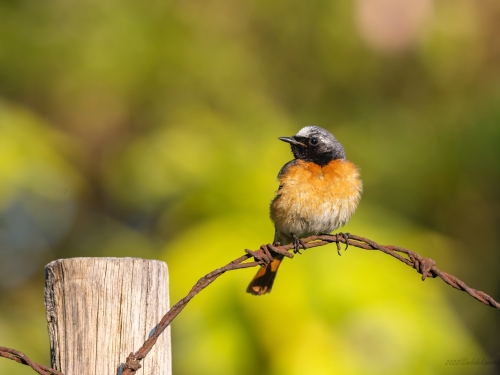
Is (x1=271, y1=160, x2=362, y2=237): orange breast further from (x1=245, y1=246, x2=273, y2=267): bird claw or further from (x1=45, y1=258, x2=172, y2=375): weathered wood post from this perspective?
(x1=45, y1=258, x2=172, y2=375): weathered wood post

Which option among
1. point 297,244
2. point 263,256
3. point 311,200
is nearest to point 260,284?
→ point 297,244

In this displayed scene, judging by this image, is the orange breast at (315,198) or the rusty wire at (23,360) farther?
the orange breast at (315,198)

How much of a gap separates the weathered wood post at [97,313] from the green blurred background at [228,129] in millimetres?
2595

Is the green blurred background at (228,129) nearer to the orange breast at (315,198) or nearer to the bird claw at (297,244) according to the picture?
the orange breast at (315,198)

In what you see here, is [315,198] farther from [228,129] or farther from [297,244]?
[228,129]

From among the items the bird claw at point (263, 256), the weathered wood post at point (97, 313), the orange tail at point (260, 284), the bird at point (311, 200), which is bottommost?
the weathered wood post at point (97, 313)

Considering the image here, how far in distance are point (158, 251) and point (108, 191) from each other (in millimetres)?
1530

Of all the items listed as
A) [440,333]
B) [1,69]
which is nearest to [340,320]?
[440,333]

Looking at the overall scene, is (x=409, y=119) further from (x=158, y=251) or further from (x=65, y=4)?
(x=65, y=4)

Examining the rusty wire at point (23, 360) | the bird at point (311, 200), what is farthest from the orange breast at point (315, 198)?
the rusty wire at point (23, 360)

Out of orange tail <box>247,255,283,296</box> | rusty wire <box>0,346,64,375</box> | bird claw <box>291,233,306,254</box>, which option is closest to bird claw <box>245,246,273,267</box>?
bird claw <box>291,233,306,254</box>

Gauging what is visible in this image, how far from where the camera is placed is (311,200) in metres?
5.17

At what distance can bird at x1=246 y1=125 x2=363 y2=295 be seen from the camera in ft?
16.9

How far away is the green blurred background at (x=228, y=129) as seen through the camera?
6398mm
